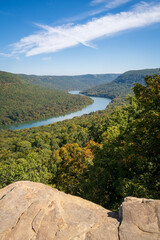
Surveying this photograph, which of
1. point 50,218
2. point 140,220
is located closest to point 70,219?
point 50,218

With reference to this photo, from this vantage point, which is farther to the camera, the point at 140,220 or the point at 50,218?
the point at 50,218

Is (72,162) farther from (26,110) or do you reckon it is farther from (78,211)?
(26,110)

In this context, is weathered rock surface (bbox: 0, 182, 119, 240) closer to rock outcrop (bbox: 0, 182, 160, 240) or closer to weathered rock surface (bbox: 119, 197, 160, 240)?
rock outcrop (bbox: 0, 182, 160, 240)

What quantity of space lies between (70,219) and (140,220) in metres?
2.37

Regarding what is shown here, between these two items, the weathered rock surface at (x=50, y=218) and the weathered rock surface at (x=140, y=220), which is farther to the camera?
the weathered rock surface at (x=50, y=218)

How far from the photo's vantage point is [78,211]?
5766 millimetres

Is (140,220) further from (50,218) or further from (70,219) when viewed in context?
(50,218)

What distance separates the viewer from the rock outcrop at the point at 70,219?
4.54 m

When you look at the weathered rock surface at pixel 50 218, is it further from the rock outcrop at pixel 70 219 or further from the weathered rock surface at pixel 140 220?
the weathered rock surface at pixel 140 220

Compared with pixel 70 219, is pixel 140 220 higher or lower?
higher

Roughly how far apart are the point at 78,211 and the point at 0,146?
3641 inches

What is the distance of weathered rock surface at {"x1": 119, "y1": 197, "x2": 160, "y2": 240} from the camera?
168 inches

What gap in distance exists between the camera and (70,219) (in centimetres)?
535

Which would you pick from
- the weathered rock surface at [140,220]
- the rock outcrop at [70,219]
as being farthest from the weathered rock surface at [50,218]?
the weathered rock surface at [140,220]
